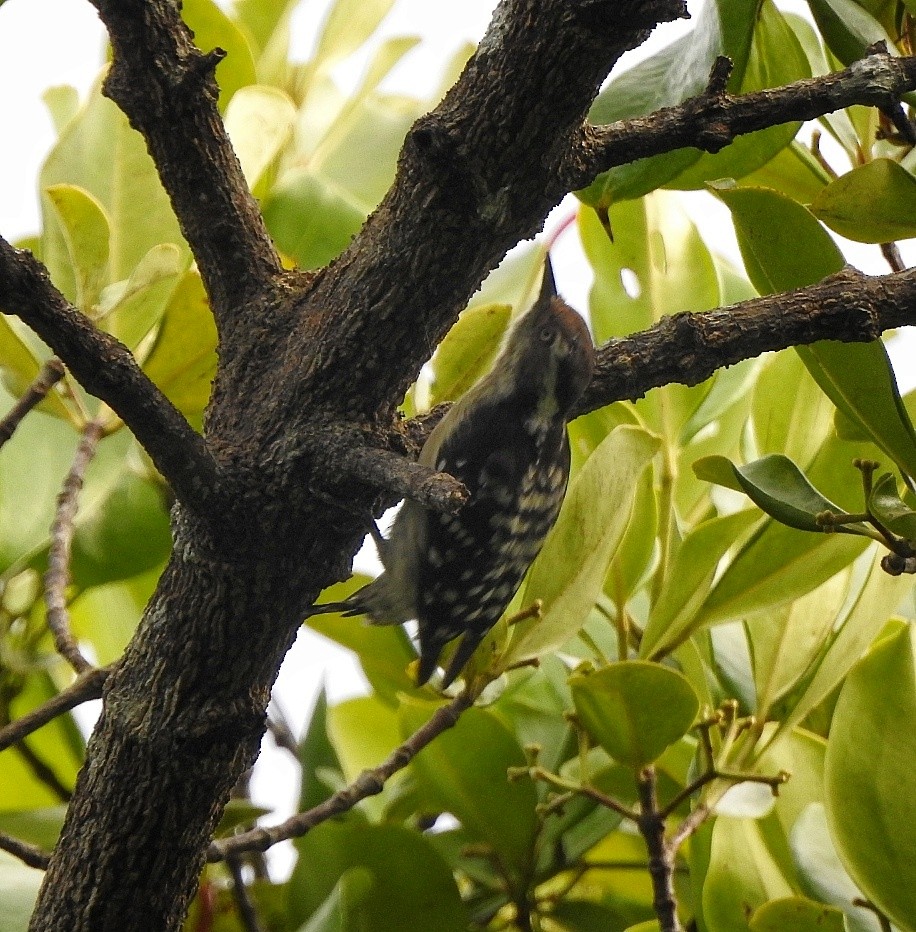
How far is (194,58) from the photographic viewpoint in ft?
3.83

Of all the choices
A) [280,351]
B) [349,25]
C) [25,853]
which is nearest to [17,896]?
[25,853]

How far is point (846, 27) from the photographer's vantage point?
1404mm

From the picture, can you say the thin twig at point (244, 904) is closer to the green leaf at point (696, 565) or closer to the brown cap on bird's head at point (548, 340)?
the green leaf at point (696, 565)

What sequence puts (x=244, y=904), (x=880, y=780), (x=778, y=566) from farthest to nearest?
(x=244, y=904)
(x=778, y=566)
(x=880, y=780)

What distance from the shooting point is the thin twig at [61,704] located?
4.68ft

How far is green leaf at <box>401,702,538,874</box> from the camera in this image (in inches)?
71.6

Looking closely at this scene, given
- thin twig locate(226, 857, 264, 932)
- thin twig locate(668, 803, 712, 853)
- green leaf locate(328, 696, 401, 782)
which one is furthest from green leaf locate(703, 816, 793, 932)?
green leaf locate(328, 696, 401, 782)

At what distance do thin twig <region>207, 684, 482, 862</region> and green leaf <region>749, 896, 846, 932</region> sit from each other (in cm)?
47

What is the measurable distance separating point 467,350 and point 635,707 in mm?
583

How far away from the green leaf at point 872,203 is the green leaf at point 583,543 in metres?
0.36

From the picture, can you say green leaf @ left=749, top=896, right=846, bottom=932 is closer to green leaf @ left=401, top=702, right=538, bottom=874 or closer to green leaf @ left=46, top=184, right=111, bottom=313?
green leaf @ left=401, top=702, right=538, bottom=874

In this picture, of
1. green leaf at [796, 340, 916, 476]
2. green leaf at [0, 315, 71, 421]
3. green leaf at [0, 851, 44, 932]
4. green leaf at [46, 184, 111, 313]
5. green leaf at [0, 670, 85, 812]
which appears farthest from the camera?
green leaf at [0, 670, 85, 812]

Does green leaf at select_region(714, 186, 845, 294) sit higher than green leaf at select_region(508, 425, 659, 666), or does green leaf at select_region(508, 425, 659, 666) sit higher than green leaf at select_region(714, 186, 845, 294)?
green leaf at select_region(714, 186, 845, 294)

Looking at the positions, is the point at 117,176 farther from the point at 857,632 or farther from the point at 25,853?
A: the point at 857,632
